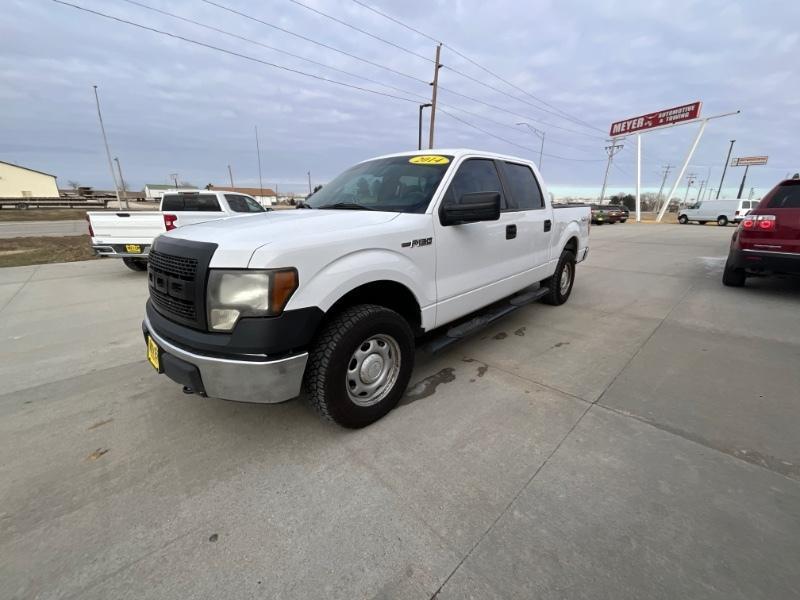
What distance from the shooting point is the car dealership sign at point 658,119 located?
32531mm

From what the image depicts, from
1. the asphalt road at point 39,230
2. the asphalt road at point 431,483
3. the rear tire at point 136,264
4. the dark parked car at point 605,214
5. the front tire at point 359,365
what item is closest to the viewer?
the asphalt road at point 431,483

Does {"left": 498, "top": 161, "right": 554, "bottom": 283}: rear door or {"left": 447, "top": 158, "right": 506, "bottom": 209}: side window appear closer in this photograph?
{"left": 447, "top": 158, "right": 506, "bottom": 209}: side window

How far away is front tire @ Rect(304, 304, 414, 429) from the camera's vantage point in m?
2.17

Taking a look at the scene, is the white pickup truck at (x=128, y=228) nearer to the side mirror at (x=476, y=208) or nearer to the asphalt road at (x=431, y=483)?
the asphalt road at (x=431, y=483)

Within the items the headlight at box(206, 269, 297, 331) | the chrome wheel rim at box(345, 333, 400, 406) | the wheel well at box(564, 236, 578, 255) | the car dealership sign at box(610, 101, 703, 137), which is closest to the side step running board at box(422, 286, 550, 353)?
the chrome wheel rim at box(345, 333, 400, 406)

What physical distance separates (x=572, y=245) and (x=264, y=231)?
4.63m

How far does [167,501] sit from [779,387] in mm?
4444

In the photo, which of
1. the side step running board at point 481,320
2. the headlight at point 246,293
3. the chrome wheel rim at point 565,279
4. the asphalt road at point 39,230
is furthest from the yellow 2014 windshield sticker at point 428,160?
the asphalt road at point 39,230

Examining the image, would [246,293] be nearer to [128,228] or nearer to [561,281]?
[561,281]

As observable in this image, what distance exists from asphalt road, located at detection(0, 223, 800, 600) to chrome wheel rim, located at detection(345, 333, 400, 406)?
251mm

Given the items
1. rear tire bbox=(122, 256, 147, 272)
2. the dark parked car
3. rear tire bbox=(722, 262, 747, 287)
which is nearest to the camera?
rear tire bbox=(722, 262, 747, 287)

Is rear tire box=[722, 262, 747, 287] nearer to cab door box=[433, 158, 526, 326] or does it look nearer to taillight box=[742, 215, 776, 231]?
taillight box=[742, 215, 776, 231]

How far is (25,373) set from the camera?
3.38m

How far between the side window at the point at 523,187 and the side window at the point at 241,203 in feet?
24.4
